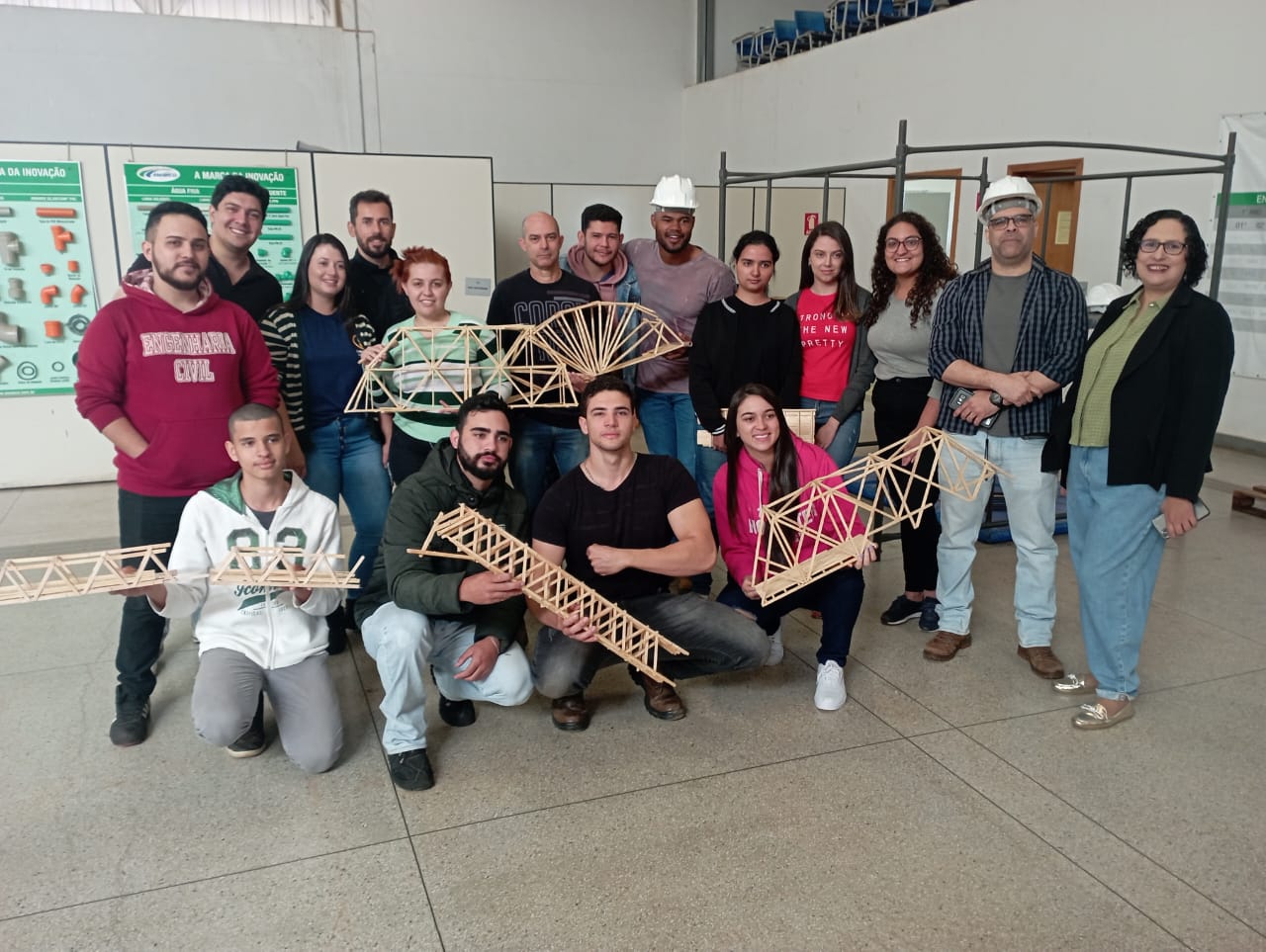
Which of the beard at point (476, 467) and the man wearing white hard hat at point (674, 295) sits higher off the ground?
the man wearing white hard hat at point (674, 295)

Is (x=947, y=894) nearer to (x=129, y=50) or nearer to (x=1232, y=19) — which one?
(x=1232, y=19)

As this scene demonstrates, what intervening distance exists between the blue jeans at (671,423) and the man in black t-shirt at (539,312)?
40 cm

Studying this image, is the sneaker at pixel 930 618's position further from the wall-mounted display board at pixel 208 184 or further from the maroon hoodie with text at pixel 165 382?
the wall-mounted display board at pixel 208 184

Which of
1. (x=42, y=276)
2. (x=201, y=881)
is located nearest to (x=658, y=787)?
(x=201, y=881)

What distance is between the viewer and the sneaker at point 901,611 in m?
3.81

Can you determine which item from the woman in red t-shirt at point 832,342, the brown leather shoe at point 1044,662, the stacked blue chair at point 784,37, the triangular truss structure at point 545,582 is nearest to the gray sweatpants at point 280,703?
the triangular truss structure at point 545,582

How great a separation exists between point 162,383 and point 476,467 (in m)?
0.97

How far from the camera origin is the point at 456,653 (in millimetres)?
2846

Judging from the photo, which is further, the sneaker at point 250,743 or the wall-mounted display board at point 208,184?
the wall-mounted display board at point 208,184

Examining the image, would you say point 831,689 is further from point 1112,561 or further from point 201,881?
point 201,881

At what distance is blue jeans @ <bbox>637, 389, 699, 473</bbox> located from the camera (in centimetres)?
391

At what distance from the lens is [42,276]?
19.1 feet

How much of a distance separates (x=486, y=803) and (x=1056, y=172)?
7.43 metres

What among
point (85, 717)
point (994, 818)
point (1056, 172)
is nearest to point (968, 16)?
point (1056, 172)
